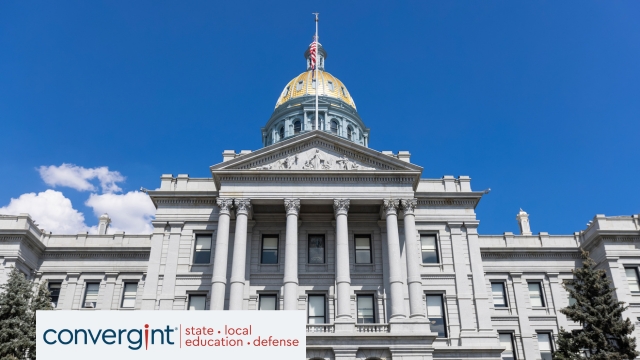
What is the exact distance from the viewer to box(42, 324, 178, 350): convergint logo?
12.8 m

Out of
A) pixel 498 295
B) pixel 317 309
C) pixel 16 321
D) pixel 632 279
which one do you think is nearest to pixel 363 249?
pixel 317 309

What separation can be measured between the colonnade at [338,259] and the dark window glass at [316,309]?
93.6 inches

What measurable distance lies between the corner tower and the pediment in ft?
76.7

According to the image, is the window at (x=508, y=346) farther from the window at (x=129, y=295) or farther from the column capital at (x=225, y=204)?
the window at (x=129, y=295)

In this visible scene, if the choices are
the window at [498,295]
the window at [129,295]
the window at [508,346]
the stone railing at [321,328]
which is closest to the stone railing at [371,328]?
the stone railing at [321,328]

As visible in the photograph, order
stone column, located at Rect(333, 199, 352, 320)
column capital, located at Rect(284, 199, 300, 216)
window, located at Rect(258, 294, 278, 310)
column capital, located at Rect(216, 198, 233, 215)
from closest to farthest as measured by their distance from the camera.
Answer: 1. stone column, located at Rect(333, 199, 352, 320)
2. window, located at Rect(258, 294, 278, 310)
3. column capital, located at Rect(284, 199, 300, 216)
4. column capital, located at Rect(216, 198, 233, 215)

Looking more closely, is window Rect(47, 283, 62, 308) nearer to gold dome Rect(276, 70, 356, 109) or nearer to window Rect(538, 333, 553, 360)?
gold dome Rect(276, 70, 356, 109)

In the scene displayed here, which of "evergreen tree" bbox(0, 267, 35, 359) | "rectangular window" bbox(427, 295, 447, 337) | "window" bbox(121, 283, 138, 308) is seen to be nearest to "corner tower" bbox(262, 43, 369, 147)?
"window" bbox(121, 283, 138, 308)

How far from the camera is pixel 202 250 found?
35.5 metres

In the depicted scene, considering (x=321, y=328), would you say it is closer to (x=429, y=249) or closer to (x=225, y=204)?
(x=429, y=249)

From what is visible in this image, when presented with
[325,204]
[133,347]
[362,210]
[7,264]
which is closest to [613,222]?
[362,210]

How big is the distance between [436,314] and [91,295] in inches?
990

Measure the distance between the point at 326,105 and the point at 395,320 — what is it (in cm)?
3493

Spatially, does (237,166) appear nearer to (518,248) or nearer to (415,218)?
(415,218)
